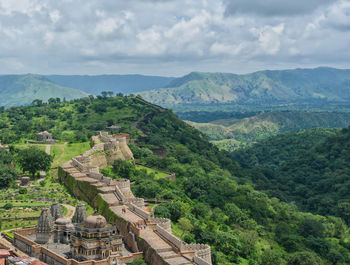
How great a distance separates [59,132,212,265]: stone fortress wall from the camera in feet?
179

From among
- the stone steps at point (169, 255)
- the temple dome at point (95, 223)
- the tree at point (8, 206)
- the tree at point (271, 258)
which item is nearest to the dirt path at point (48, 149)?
the tree at point (8, 206)

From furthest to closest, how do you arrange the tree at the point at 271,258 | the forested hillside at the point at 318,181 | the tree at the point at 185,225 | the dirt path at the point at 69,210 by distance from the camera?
1. the forested hillside at the point at 318,181
2. the tree at the point at 271,258
3. the tree at the point at 185,225
4. the dirt path at the point at 69,210

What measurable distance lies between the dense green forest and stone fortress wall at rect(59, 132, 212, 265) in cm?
700

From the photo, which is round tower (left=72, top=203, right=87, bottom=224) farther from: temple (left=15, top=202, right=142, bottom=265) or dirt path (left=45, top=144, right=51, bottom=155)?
dirt path (left=45, top=144, right=51, bottom=155)

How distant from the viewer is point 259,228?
100000 mm

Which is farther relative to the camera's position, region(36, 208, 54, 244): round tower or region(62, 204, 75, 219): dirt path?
region(62, 204, 75, 219): dirt path

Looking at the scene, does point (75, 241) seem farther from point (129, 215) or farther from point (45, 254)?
point (129, 215)

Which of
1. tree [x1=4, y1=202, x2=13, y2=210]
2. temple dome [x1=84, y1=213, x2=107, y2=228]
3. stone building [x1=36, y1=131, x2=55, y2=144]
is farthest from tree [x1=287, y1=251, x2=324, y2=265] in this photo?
stone building [x1=36, y1=131, x2=55, y2=144]

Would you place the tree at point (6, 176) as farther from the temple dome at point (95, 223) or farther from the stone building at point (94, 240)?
the temple dome at point (95, 223)

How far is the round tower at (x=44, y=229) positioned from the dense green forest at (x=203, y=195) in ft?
59.1

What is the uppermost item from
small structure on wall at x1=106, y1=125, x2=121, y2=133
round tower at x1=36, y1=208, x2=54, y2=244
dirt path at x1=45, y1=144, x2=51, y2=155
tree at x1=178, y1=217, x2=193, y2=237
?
small structure on wall at x1=106, y1=125, x2=121, y2=133

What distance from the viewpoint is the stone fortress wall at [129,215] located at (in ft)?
179

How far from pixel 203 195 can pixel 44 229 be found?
160ft

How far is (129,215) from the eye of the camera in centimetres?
6456
